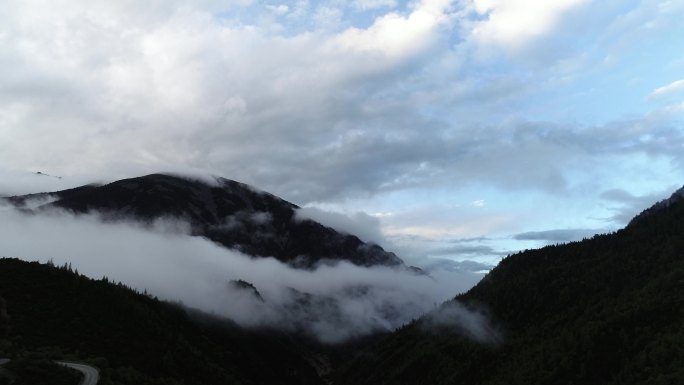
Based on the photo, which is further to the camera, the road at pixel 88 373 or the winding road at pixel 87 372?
the road at pixel 88 373

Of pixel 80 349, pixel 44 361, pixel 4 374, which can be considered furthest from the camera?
pixel 80 349

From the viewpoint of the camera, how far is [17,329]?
19862cm

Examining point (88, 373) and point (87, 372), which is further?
point (87, 372)

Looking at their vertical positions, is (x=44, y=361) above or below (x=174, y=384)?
above

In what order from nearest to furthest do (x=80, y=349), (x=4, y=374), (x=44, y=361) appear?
1. (x=4, y=374)
2. (x=44, y=361)
3. (x=80, y=349)

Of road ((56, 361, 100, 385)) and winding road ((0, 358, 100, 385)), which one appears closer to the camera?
winding road ((0, 358, 100, 385))

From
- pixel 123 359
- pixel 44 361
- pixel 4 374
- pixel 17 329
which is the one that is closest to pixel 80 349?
pixel 123 359

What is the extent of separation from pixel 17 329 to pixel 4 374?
10826 cm

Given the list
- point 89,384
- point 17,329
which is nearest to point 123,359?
point 17,329

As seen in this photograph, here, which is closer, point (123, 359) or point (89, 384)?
point (89, 384)

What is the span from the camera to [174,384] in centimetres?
19112

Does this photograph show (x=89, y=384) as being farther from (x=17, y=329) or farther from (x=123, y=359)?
(x=17, y=329)

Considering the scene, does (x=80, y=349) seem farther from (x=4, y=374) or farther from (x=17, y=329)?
(x=4, y=374)

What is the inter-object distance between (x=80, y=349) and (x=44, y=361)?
70.9 meters
